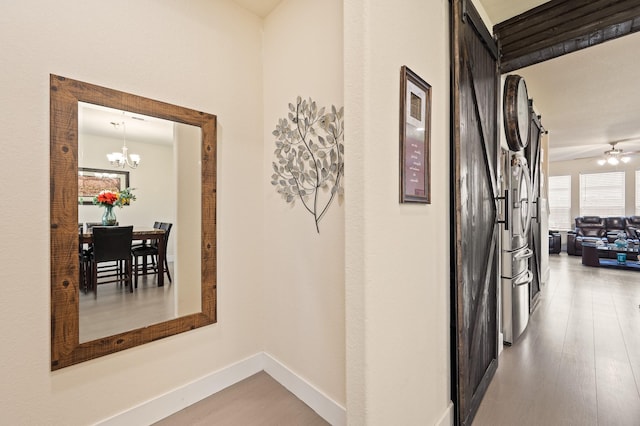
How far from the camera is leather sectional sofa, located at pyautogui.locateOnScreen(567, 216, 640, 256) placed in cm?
701

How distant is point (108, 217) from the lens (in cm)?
163

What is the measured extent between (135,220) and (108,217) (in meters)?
0.17

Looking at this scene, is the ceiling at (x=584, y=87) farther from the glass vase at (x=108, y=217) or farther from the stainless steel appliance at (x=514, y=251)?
the stainless steel appliance at (x=514, y=251)

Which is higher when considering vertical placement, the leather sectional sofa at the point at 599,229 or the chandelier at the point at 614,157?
the chandelier at the point at 614,157

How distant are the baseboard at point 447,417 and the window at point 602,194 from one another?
9.98m

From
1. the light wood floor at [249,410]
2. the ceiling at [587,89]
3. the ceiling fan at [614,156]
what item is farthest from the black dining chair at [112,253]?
the ceiling fan at [614,156]

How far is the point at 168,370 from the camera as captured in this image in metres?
1.75

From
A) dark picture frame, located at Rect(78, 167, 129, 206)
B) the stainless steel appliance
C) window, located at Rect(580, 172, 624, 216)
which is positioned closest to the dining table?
dark picture frame, located at Rect(78, 167, 129, 206)

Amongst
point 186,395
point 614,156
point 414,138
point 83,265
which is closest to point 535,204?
point 414,138

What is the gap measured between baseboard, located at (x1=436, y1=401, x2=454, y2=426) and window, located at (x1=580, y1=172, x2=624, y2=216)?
998cm

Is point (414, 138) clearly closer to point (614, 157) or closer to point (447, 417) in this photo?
point (447, 417)

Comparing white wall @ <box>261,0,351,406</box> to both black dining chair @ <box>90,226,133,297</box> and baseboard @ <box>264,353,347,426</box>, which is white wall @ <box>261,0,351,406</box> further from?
black dining chair @ <box>90,226,133,297</box>

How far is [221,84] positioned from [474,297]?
7.80ft

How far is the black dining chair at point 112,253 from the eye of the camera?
5.17 feet
